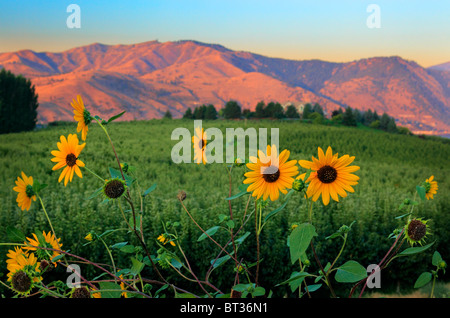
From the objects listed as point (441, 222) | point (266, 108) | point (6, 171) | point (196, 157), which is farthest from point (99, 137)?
point (266, 108)

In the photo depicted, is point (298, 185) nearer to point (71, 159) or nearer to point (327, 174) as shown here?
point (327, 174)

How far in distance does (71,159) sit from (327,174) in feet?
2.45

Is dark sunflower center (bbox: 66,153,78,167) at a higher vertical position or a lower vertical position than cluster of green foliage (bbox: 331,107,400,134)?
lower

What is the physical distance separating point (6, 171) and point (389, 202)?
20.3 ft

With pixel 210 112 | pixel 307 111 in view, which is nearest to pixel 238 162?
pixel 210 112

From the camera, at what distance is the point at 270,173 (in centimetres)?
108

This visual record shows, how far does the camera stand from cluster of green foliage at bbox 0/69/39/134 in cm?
1847

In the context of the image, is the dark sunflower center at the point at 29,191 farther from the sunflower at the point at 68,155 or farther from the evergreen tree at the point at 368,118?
the evergreen tree at the point at 368,118

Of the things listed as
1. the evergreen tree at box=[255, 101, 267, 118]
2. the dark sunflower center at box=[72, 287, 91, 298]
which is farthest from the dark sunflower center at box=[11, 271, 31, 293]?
the evergreen tree at box=[255, 101, 267, 118]

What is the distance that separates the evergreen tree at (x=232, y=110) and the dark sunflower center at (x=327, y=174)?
21.9 meters

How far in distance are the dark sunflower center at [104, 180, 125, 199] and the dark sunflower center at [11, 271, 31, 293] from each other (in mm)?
345

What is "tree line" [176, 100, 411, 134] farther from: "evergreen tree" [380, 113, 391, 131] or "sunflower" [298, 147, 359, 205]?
"sunflower" [298, 147, 359, 205]

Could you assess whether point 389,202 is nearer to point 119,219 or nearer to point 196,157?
point 119,219
